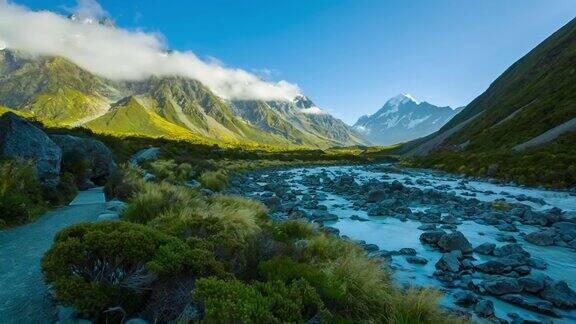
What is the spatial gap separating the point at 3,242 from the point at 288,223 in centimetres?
812

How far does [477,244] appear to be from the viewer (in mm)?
15586

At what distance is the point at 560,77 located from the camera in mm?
86125

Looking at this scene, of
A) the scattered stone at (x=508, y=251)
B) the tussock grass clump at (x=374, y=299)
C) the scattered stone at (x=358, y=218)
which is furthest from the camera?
the scattered stone at (x=358, y=218)

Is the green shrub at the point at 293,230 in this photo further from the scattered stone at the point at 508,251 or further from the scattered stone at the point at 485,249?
the scattered stone at the point at 508,251

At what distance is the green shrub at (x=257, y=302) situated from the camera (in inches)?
215

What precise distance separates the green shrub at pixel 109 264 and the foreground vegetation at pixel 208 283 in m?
0.02

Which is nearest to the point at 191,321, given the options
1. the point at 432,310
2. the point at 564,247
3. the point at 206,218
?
the point at 432,310

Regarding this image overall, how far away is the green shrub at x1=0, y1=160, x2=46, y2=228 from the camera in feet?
42.0

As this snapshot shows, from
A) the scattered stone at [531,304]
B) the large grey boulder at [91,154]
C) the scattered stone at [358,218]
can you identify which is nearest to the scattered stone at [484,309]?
the scattered stone at [531,304]

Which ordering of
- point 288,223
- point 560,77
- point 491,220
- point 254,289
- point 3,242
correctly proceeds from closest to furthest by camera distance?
point 254,289, point 3,242, point 288,223, point 491,220, point 560,77

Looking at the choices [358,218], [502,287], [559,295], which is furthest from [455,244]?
[358,218]

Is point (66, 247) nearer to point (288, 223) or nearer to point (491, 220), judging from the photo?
point (288, 223)

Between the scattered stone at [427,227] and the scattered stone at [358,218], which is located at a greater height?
the scattered stone at [427,227]

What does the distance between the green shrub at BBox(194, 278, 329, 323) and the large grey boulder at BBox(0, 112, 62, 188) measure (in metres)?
14.5
